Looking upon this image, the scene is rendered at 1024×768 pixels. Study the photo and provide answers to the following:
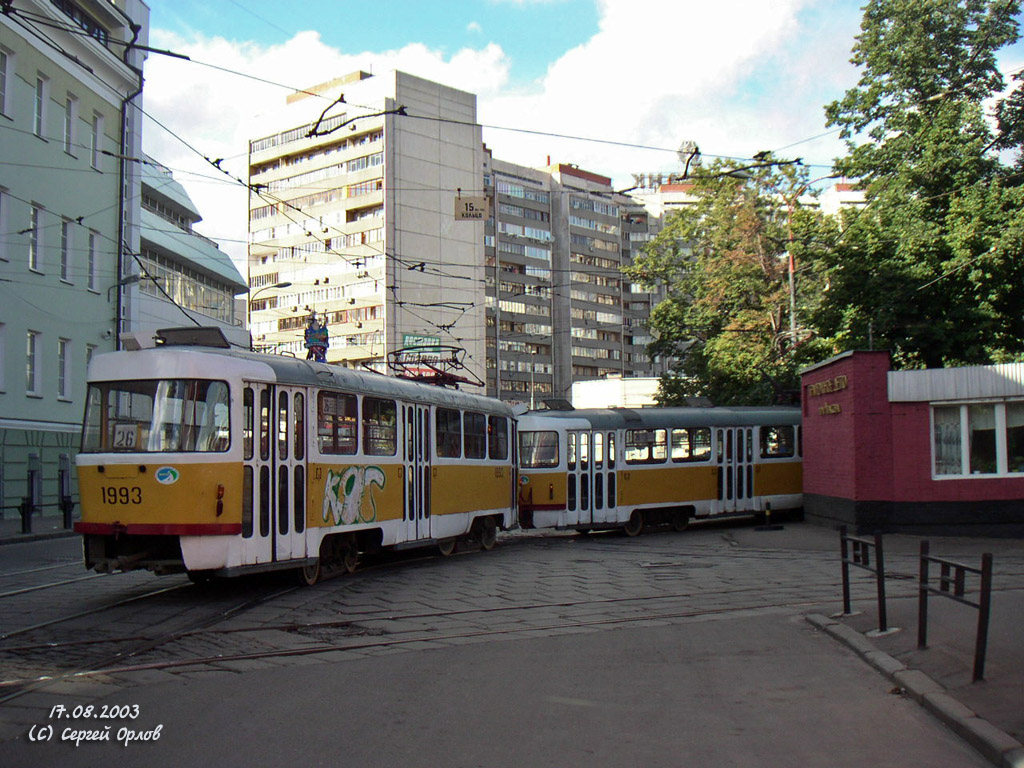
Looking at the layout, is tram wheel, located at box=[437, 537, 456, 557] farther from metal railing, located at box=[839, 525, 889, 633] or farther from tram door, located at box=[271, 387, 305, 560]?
metal railing, located at box=[839, 525, 889, 633]

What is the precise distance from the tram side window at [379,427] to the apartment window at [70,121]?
21109mm

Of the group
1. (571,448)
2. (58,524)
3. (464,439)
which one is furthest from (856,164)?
(58,524)

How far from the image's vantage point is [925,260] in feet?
94.8

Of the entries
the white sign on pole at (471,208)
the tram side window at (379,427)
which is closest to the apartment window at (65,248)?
the white sign on pole at (471,208)

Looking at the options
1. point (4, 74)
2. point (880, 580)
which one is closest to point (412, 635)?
point (880, 580)

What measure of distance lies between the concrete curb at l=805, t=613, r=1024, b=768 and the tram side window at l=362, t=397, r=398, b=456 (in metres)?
7.27

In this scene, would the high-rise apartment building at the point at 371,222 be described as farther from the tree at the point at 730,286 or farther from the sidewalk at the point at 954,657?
the sidewalk at the point at 954,657

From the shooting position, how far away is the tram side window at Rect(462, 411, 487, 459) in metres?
18.4

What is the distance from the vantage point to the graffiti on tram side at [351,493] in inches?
518

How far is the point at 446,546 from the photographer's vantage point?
18.1 m

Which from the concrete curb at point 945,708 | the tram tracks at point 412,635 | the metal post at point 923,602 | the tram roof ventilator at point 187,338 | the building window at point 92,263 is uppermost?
the building window at point 92,263

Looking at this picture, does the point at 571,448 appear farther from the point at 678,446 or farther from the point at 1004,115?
the point at 1004,115

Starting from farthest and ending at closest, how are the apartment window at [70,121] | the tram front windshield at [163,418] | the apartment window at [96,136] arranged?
1. the apartment window at [96,136]
2. the apartment window at [70,121]
3. the tram front windshield at [163,418]

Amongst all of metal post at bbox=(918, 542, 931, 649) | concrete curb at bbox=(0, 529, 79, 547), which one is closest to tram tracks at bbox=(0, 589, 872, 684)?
metal post at bbox=(918, 542, 931, 649)
